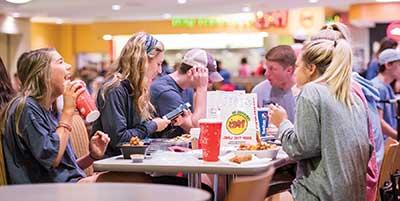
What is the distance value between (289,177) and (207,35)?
1195 centimetres

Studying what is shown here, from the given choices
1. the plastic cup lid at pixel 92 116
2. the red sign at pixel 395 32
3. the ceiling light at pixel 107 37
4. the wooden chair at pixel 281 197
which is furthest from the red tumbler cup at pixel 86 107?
the ceiling light at pixel 107 37

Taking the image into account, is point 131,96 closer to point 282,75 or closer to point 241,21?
point 282,75

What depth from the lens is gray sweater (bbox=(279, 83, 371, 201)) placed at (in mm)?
3395

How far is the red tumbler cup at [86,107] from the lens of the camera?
3.63 metres

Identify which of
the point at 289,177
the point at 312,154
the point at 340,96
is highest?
the point at 340,96

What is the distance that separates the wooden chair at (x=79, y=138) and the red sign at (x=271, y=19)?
35.1 ft

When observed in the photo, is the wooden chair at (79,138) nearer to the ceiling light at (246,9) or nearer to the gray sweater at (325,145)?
the gray sweater at (325,145)

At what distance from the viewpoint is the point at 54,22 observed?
60.7ft

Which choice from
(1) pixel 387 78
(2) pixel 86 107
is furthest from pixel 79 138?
(1) pixel 387 78

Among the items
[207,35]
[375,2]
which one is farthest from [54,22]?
[375,2]

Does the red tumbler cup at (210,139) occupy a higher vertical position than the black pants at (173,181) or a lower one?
higher

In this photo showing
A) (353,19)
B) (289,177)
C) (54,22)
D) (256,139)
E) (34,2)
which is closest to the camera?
(256,139)

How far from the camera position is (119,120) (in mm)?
3861

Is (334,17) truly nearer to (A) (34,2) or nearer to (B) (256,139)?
(A) (34,2)
